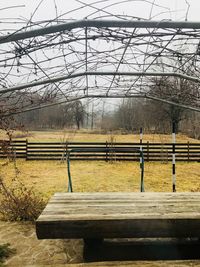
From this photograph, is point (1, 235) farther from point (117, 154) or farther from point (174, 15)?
point (117, 154)

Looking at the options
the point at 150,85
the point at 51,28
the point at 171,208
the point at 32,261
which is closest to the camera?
the point at 51,28

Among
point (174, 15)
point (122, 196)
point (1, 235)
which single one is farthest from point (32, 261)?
point (174, 15)

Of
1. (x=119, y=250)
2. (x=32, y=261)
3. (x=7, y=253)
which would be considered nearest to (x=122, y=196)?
(x=119, y=250)

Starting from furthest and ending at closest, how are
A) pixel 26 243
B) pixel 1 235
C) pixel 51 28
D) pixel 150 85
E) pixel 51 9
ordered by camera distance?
1. pixel 150 85
2. pixel 1 235
3. pixel 26 243
4. pixel 51 9
5. pixel 51 28

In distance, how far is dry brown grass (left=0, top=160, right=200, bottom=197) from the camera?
23.5 feet

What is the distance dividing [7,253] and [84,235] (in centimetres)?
126

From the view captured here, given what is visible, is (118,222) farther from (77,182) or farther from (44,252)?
(77,182)

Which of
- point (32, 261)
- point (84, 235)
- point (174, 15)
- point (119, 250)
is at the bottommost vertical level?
point (32, 261)

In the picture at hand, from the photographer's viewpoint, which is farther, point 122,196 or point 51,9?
point 122,196

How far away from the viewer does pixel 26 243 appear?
11.3 ft

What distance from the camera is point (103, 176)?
28.4 feet

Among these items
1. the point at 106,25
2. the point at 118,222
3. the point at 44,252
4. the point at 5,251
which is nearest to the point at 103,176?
the point at 44,252

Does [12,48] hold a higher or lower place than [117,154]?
higher

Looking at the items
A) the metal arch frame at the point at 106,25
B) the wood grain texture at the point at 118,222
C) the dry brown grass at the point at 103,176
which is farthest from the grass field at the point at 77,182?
the metal arch frame at the point at 106,25
